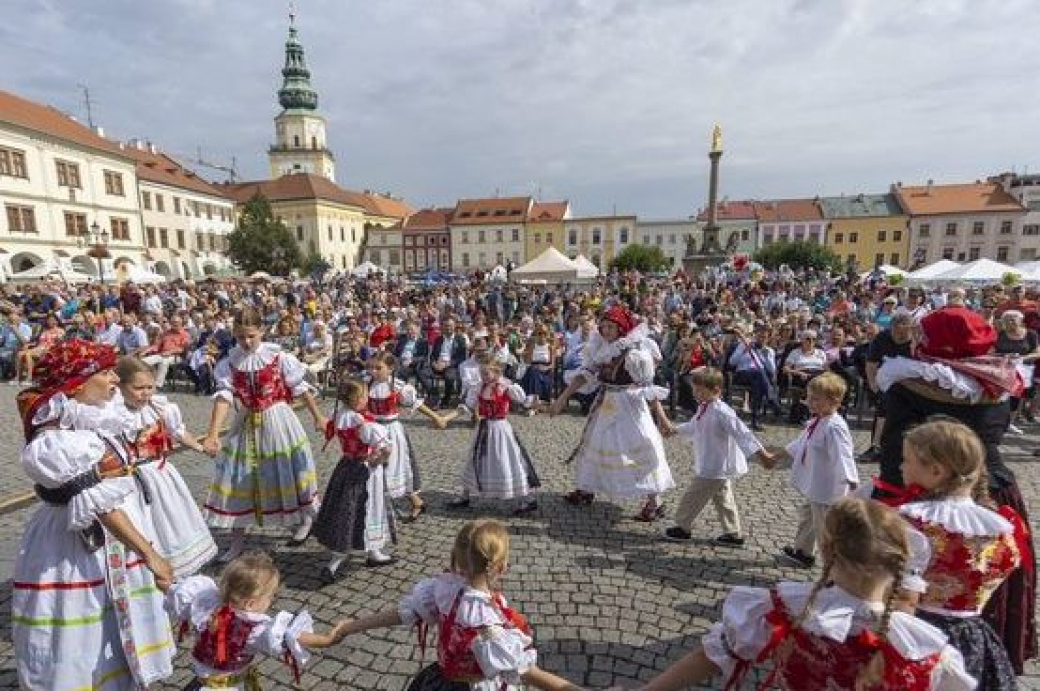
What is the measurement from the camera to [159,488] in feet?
11.6

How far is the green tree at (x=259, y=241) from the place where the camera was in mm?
46125

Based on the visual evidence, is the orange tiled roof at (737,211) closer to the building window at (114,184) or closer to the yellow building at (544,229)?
the yellow building at (544,229)

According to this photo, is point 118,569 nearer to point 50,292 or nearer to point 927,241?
point 50,292

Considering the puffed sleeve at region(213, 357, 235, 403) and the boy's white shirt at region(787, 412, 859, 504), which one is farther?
the puffed sleeve at region(213, 357, 235, 403)

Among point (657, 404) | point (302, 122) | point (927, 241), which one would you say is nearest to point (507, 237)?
point (302, 122)

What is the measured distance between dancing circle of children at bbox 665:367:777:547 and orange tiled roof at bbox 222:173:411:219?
224 feet

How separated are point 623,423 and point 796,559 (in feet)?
5.95

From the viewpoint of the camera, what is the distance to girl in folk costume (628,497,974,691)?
171cm

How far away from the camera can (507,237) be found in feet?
240

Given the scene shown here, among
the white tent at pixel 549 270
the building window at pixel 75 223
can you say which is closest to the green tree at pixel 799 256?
the white tent at pixel 549 270

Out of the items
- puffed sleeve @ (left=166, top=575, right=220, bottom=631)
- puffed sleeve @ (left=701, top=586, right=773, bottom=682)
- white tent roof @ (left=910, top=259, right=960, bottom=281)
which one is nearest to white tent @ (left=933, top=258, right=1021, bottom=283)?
white tent roof @ (left=910, top=259, right=960, bottom=281)

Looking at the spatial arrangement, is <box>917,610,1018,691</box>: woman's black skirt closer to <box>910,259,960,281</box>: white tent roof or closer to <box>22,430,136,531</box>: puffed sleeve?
<box>22,430,136,531</box>: puffed sleeve

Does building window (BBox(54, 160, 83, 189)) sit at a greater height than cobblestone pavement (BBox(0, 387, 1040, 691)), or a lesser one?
greater

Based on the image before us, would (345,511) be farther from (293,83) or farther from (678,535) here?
(293,83)
